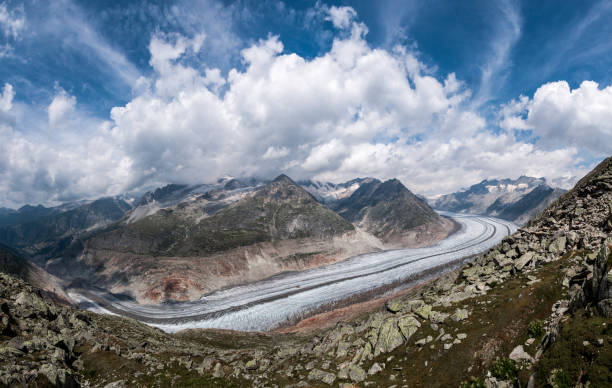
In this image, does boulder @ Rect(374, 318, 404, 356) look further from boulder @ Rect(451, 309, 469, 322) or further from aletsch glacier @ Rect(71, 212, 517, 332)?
aletsch glacier @ Rect(71, 212, 517, 332)

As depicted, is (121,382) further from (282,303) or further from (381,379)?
(282,303)

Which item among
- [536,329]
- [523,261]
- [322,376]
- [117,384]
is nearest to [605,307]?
[536,329]

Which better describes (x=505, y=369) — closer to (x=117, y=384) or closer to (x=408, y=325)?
(x=408, y=325)

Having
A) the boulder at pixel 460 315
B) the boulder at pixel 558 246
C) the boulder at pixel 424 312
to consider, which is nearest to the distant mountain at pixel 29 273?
the boulder at pixel 424 312

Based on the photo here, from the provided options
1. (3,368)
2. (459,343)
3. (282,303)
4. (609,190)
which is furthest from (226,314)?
(609,190)

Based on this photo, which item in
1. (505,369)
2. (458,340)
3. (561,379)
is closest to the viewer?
(561,379)

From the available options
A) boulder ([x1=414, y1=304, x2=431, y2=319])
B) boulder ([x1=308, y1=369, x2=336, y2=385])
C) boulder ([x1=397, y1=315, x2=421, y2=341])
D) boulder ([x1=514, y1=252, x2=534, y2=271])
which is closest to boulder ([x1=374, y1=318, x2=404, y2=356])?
boulder ([x1=397, y1=315, x2=421, y2=341])
